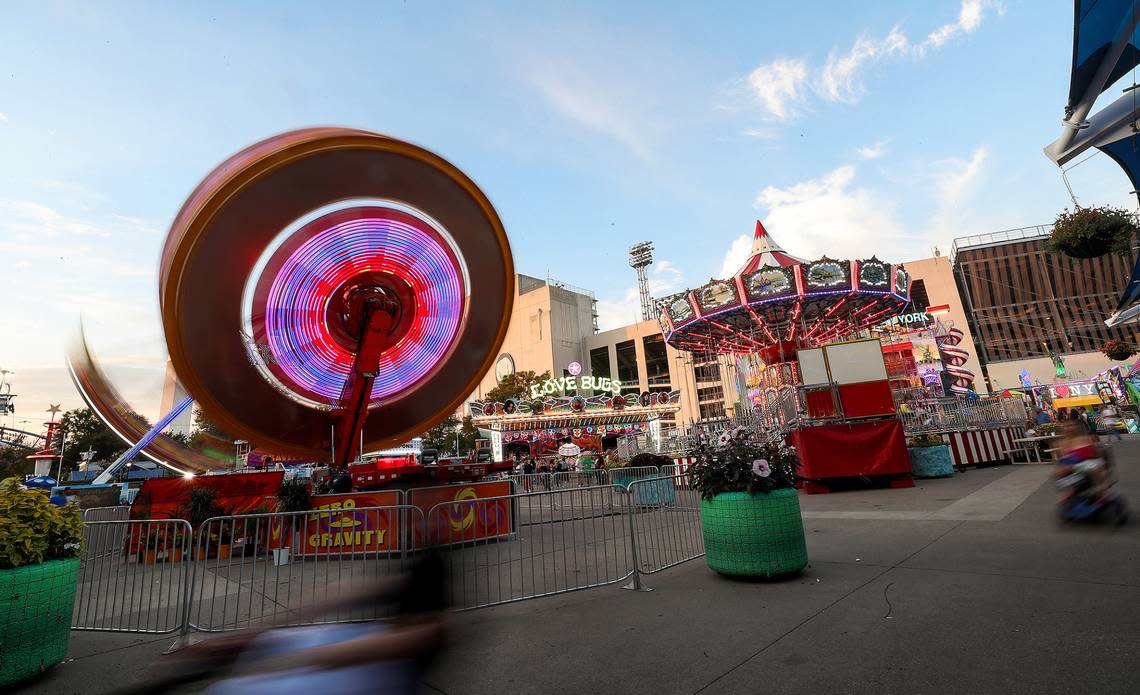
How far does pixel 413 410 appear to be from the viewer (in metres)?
10.6

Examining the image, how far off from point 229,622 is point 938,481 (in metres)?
15.6

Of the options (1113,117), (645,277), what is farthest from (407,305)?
(645,277)

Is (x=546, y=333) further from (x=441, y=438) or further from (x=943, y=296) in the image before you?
(x=943, y=296)

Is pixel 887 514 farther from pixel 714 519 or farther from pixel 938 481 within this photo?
pixel 938 481

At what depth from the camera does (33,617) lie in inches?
147

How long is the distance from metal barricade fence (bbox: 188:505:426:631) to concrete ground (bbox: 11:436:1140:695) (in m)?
0.65

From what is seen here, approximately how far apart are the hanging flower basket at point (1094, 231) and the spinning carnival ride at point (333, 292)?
986cm

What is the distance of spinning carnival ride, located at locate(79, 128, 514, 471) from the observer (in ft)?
24.2

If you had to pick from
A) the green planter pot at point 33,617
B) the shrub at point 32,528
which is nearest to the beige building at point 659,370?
the shrub at point 32,528

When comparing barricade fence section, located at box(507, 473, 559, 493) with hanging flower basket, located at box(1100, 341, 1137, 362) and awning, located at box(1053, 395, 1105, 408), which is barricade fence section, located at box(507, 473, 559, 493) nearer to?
hanging flower basket, located at box(1100, 341, 1137, 362)

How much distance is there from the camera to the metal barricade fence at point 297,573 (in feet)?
11.2

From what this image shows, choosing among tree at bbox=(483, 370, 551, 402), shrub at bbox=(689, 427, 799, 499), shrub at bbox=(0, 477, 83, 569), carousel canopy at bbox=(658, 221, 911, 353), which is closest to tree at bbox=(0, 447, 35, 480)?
tree at bbox=(483, 370, 551, 402)

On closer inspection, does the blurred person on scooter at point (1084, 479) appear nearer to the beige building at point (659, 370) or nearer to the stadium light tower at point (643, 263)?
the beige building at point (659, 370)

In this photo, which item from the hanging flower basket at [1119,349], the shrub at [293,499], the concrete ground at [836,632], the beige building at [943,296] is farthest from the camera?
the beige building at [943,296]
